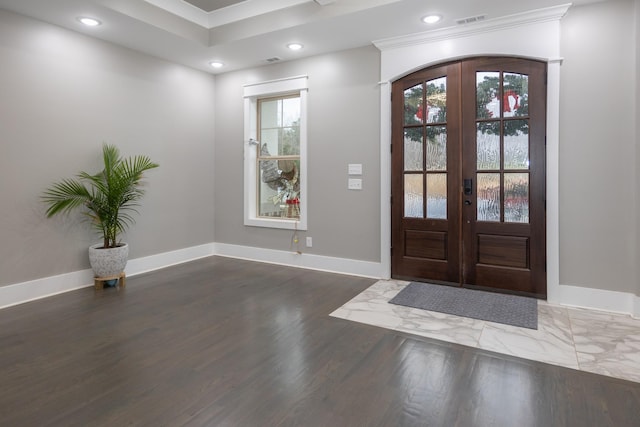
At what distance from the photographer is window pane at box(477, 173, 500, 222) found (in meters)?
3.80

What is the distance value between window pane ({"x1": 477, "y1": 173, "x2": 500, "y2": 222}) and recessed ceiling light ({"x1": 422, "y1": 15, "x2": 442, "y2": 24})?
1531mm

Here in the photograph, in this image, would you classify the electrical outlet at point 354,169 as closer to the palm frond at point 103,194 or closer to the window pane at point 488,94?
the window pane at point 488,94

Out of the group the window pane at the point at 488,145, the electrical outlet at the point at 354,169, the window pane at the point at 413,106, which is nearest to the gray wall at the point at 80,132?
the electrical outlet at the point at 354,169

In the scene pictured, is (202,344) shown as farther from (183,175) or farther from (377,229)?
(183,175)

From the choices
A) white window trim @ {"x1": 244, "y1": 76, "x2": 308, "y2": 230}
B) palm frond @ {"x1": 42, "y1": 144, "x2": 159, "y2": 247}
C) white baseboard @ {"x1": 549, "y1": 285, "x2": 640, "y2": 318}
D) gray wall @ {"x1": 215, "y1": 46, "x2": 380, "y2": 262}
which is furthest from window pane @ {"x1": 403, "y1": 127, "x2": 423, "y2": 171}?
palm frond @ {"x1": 42, "y1": 144, "x2": 159, "y2": 247}

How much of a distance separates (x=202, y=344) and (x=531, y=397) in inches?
79.7

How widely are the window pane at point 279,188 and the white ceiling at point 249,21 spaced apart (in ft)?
4.52

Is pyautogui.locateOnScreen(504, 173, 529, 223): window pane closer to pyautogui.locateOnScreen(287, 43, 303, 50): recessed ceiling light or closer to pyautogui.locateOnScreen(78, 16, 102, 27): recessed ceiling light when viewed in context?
pyautogui.locateOnScreen(287, 43, 303, 50): recessed ceiling light

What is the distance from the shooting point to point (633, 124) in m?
3.20

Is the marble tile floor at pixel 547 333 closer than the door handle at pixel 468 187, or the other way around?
the marble tile floor at pixel 547 333

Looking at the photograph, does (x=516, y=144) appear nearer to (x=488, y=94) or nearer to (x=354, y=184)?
(x=488, y=94)

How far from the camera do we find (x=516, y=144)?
12.1 feet

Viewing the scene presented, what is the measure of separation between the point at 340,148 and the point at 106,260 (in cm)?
280

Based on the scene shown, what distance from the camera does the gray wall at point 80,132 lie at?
3500mm
